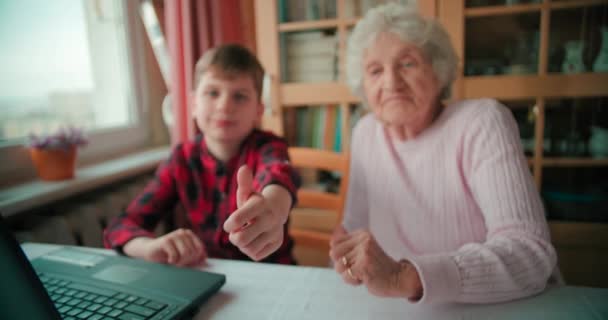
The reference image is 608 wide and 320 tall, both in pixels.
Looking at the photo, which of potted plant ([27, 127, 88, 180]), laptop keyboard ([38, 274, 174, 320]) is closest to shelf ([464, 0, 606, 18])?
laptop keyboard ([38, 274, 174, 320])

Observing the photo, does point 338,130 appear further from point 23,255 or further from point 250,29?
point 23,255

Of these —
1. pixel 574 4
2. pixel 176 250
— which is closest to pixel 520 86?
pixel 574 4

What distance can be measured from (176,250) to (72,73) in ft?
3.03

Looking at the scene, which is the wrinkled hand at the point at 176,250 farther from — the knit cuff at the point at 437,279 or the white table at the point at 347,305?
the knit cuff at the point at 437,279

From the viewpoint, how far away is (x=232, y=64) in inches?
33.5

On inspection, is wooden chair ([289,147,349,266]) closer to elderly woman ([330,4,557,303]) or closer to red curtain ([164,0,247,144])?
elderly woman ([330,4,557,303])

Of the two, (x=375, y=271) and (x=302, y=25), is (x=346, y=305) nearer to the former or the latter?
(x=375, y=271)

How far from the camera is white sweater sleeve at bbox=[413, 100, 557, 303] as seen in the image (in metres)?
0.54

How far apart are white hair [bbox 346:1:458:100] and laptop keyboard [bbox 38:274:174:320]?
685 millimetres

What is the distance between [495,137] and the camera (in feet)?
2.54

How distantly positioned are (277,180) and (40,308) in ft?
1.29

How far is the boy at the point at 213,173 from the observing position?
2.26ft

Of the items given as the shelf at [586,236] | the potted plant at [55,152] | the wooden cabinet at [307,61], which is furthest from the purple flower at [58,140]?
the shelf at [586,236]

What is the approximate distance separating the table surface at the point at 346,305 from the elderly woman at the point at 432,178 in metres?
0.02
